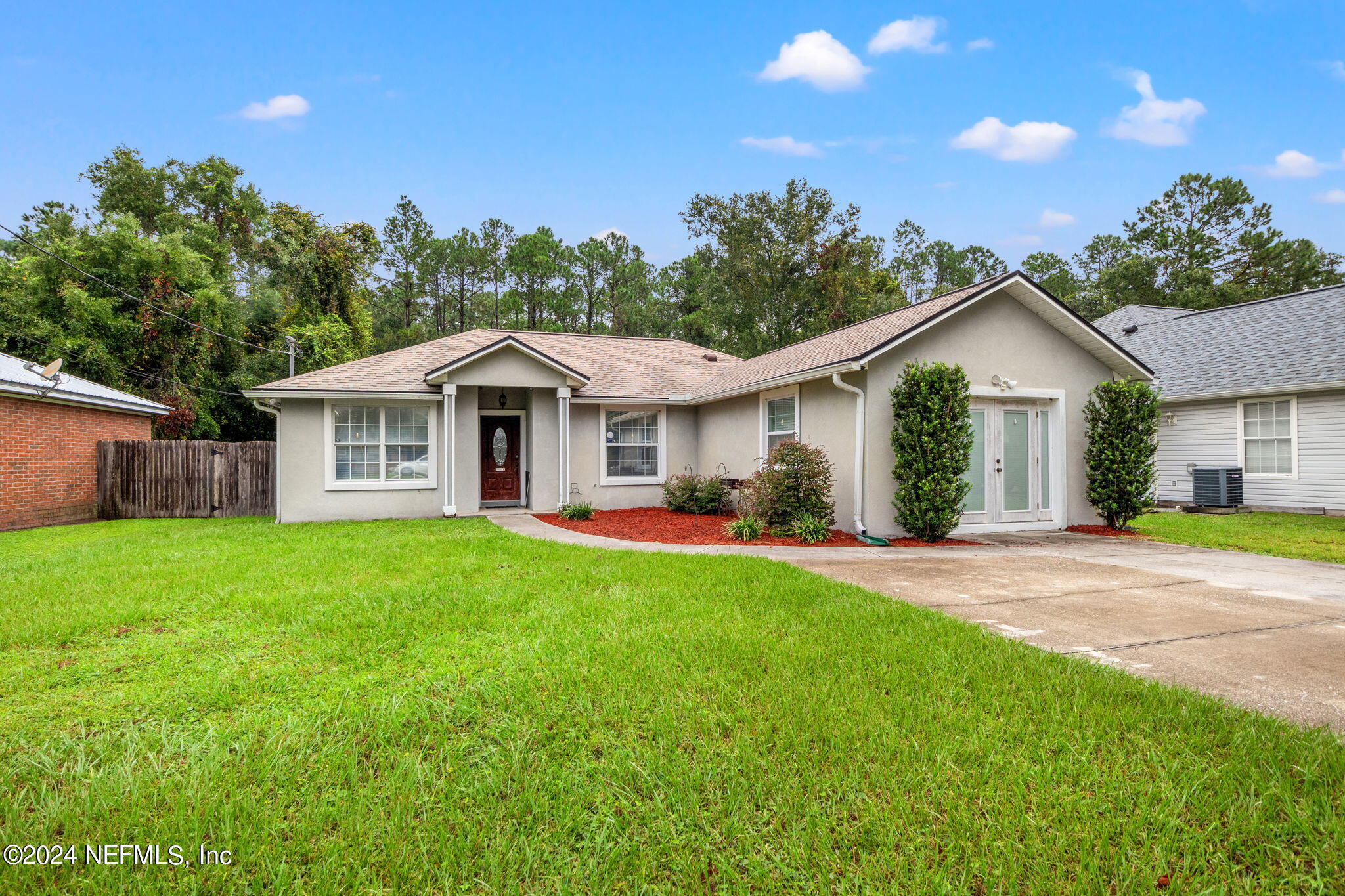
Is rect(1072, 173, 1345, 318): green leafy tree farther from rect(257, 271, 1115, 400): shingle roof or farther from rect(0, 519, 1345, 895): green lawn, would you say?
rect(0, 519, 1345, 895): green lawn

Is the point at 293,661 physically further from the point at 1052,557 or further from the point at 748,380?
the point at 748,380

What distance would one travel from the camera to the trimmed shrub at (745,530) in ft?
30.4

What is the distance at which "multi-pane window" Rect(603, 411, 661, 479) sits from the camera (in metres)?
13.8

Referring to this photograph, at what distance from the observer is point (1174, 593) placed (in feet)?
19.0

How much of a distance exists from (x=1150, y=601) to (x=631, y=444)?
1015 centimetres

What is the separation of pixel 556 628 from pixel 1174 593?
580 centimetres

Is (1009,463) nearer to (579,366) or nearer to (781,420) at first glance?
(781,420)

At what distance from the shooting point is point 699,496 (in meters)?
12.8

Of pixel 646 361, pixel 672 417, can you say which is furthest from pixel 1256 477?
pixel 646 361

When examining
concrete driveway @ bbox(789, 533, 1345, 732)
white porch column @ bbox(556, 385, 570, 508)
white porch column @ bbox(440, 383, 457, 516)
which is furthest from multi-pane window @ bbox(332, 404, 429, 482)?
concrete driveway @ bbox(789, 533, 1345, 732)

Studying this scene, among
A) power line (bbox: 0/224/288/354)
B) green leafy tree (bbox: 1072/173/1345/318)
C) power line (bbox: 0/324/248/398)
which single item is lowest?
power line (bbox: 0/324/248/398)

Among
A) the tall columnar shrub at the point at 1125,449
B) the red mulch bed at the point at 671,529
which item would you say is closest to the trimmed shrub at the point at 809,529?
the red mulch bed at the point at 671,529

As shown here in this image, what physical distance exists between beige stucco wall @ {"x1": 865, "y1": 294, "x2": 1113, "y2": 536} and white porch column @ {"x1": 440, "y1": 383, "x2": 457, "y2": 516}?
25.7ft

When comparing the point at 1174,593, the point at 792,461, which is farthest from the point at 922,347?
the point at 1174,593
